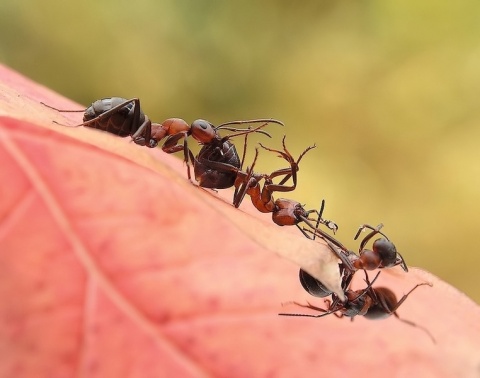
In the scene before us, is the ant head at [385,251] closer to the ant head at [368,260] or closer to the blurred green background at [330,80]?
the ant head at [368,260]

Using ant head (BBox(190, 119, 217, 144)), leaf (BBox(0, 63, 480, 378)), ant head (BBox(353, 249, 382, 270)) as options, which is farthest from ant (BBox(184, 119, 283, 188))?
leaf (BBox(0, 63, 480, 378))

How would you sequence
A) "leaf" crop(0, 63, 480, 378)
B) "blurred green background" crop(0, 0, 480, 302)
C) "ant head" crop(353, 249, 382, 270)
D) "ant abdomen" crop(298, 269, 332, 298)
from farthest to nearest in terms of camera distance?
"blurred green background" crop(0, 0, 480, 302), "ant head" crop(353, 249, 382, 270), "ant abdomen" crop(298, 269, 332, 298), "leaf" crop(0, 63, 480, 378)

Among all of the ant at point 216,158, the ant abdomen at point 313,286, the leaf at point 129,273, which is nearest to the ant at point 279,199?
the ant at point 216,158

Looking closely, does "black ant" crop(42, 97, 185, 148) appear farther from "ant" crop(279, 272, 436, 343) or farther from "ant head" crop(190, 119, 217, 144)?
"ant" crop(279, 272, 436, 343)

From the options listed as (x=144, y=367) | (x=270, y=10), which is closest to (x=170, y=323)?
(x=144, y=367)

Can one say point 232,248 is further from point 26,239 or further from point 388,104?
point 388,104

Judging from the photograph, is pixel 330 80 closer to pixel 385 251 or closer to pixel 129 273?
pixel 385 251
